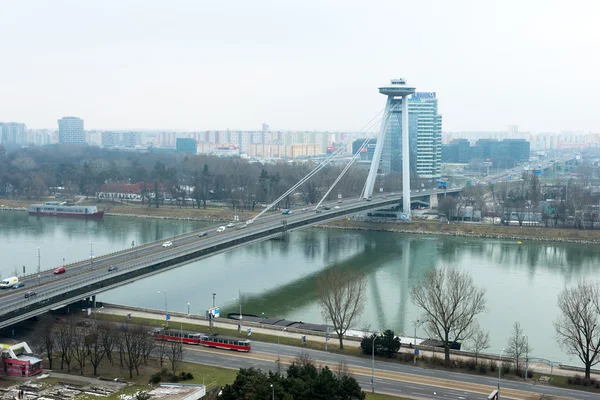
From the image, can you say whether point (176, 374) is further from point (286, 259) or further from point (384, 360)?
point (286, 259)

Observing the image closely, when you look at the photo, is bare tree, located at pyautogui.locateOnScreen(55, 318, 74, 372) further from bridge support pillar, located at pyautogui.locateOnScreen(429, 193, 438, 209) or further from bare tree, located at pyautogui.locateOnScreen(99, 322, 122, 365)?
bridge support pillar, located at pyautogui.locateOnScreen(429, 193, 438, 209)

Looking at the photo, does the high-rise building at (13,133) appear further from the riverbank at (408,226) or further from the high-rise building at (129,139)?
the riverbank at (408,226)

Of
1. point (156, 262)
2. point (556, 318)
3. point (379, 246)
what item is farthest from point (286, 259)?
point (556, 318)

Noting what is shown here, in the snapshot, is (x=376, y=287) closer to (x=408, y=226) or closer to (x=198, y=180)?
(x=408, y=226)

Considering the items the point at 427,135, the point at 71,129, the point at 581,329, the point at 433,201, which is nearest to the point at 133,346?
the point at 581,329

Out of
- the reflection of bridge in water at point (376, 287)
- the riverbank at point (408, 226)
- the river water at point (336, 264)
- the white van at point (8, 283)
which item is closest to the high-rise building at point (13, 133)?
the riverbank at point (408, 226)

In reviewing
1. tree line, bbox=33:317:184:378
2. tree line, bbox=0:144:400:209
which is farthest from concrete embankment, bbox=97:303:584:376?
tree line, bbox=0:144:400:209

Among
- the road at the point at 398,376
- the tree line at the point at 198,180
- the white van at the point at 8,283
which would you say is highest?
the tree line at the point at 198,180
